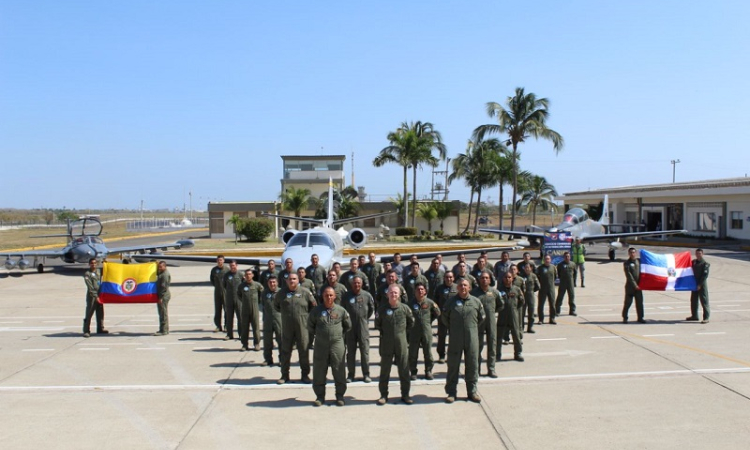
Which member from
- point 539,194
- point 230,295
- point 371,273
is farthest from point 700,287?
point 539,194

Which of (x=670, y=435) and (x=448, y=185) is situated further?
(x=448, y=185)

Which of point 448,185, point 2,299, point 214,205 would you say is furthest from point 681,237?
point 2,299

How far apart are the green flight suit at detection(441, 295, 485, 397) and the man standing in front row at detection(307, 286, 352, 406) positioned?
58.0 inches

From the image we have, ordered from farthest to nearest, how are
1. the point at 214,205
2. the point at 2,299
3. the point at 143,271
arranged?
1. the point at 214,205
2. the point at 2,299
3. the point at 143,271

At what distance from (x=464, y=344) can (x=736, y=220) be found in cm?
4256

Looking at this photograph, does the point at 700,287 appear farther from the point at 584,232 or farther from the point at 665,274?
the point at 584,232

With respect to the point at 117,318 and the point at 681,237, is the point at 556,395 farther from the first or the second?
the point at 681,237

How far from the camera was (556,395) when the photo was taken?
329 inches

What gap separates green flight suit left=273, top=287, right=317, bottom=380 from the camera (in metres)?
9.05

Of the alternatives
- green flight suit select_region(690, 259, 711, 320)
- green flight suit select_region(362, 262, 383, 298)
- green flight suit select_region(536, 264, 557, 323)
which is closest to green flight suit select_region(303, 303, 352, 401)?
green flight suit select_region(362, 262, 383, 298)

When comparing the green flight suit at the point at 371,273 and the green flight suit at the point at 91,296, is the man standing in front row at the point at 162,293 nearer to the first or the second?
the green flight suit at the point at 91,296

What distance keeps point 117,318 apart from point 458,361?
1110cm

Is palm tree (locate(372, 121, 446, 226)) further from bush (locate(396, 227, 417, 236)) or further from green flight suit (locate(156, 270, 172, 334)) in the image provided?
green flight suit (locate(156, 270, 172, 334))

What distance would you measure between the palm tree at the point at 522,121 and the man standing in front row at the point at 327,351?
36.9 metres
